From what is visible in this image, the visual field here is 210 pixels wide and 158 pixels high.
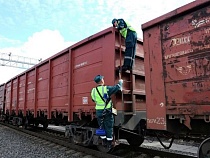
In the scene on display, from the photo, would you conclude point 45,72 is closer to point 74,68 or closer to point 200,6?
point 74,68

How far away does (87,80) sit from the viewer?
5559 mm

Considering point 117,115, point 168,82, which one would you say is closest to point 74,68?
point 117,115

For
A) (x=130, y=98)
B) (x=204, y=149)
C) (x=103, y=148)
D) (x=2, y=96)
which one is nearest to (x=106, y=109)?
(x=130, y=98)

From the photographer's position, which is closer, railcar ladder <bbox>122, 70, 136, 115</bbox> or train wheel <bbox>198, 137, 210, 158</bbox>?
train wheel <bbox>198, 137, 210, 158</bbox>

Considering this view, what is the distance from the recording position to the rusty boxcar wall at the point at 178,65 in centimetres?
307

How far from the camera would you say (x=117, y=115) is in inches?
183

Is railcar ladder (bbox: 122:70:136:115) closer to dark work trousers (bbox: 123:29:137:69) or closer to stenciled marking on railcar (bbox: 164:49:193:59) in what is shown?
dark work trousers (bbox: 123:29:137:69)

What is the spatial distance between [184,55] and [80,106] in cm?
323

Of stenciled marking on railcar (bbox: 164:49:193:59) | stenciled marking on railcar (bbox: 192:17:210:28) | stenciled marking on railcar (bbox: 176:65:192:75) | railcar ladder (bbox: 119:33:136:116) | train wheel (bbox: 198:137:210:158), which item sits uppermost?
stenciled marking on railcar (bbox: 192:17:210:28)

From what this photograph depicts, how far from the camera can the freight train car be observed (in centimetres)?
488

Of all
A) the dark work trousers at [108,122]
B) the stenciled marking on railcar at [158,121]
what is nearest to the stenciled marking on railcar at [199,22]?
the stenciled marking on railcar at [158,121]

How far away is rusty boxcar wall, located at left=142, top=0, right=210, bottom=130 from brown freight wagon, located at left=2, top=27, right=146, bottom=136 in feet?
3.47

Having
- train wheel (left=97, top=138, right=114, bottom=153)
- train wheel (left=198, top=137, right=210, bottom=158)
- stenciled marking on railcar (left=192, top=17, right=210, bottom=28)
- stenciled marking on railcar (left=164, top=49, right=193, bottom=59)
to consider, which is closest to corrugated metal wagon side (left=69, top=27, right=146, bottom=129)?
train wheel (left=97, top=138, right=114, bottom=153)

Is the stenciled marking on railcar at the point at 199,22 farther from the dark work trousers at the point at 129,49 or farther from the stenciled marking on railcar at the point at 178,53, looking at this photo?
the dark work trousers at the point at 129,49
